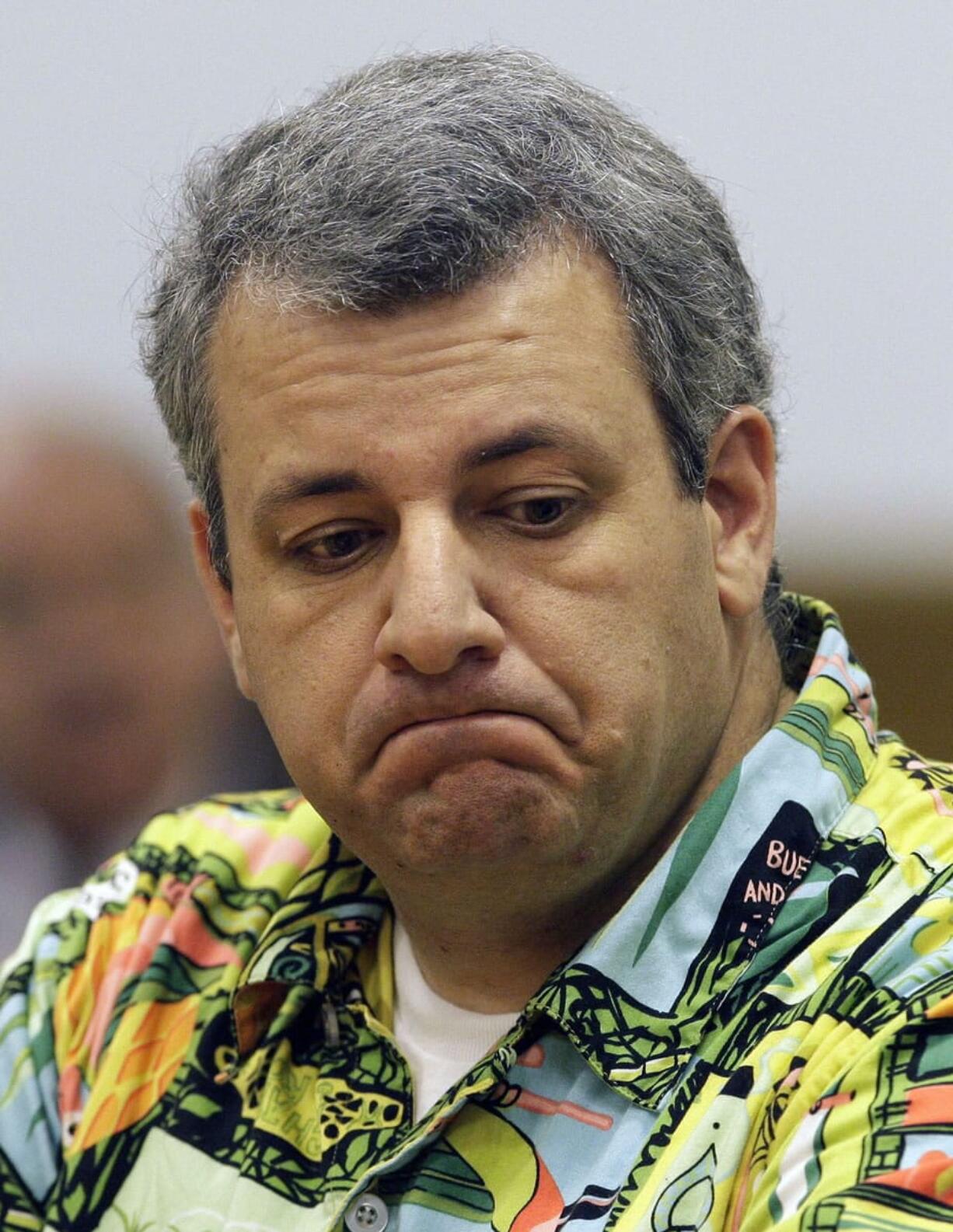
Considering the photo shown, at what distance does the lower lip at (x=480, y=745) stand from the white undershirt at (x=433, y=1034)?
12.7 inches

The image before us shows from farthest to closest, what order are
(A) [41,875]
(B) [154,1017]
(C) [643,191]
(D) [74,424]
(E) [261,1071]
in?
(D) [74,424] → (A) [41,875] → (B) [154,1017] → (E) [261,1071] → (C) [643,191]

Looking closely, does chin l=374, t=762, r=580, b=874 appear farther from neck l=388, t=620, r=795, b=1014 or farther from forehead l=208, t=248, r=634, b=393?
forehead l=208, t=248, r=634, b=393

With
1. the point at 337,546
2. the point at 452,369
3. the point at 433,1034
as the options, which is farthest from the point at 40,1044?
the point at 452,369

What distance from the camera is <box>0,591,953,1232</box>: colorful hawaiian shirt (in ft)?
4.54

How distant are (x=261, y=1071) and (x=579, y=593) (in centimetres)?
65

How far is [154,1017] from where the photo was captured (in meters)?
2.01

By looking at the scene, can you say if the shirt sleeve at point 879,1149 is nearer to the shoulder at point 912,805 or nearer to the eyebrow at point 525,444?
the shoulder at point 912,805

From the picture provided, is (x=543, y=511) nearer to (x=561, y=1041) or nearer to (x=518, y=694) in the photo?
(x=518, y=694)

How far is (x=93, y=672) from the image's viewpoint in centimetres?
320

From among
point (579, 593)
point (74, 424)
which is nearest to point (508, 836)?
point (579, 593)

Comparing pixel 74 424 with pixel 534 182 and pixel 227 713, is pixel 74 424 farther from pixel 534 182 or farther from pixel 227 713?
pixel 534 182

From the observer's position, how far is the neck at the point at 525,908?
166 centimetres

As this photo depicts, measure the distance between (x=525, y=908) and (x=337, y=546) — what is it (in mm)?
385

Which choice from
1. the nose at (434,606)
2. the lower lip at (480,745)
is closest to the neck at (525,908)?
the lower lip at (480,745)
